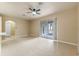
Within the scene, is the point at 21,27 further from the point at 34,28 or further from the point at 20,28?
the point at 34,28

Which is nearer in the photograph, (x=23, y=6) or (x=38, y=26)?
(x=23, y=6)

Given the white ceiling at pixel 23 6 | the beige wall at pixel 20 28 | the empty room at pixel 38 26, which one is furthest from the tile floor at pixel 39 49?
the white ceiling at pixel 23 6

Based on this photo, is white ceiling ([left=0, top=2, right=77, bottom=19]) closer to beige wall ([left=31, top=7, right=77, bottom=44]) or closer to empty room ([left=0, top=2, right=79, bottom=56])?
empty room ([left=0, top=2, right=79, bottom=56])

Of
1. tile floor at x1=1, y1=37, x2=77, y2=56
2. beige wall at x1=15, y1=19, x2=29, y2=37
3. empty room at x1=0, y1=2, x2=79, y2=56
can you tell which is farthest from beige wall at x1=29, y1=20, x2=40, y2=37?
tile floor at x1=1, y1=37, x2=77, y2=56

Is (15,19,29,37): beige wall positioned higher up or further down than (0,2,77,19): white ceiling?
further down

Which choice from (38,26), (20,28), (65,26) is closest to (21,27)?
(20,28)

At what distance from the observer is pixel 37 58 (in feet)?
6.23

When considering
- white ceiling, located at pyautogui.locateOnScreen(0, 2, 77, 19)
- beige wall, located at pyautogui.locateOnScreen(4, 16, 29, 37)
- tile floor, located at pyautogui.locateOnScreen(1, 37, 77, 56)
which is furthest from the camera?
beige wall, located at pyautogui.locateOnScreen(4, 16, 29, 37)

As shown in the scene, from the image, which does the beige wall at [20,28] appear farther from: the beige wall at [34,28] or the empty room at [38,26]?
the beige wall at [34,28]

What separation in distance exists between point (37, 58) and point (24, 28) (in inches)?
41.4

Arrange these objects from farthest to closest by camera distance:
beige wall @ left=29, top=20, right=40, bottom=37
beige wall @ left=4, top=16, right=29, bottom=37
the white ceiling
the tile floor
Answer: beige wall @ left=29, top=20, right=40, bottom=37 → beige wall @ left=4, top=16, right=29, bottom=37 → the tile floor → the white ceiling

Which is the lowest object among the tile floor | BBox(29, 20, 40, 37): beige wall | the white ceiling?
the tile floor

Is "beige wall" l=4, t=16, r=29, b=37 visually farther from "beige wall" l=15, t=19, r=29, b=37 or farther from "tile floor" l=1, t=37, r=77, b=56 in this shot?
"tile floor" l=1, t=37, r=77, b=56

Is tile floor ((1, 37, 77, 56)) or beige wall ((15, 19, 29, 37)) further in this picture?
beige wall ((15, 19, 29, 37))
